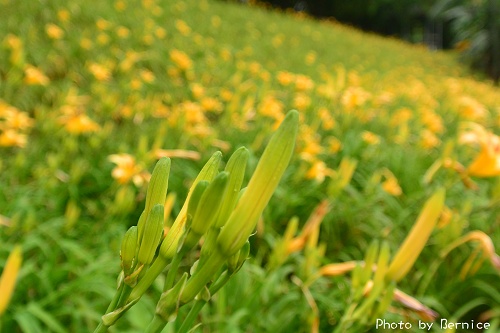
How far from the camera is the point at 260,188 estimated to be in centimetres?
37

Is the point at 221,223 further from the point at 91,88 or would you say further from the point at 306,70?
the point at 306,70

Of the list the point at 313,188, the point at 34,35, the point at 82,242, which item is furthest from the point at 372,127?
the point at 34,35

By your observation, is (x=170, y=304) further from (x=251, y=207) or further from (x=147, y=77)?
(x=147, y=77)

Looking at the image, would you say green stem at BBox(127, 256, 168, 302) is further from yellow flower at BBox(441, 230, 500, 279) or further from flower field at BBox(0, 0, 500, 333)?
yellow flower at BBox(441, 230, 500, 279)

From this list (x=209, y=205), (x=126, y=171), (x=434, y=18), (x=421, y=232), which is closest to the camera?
(x=209, y=205)

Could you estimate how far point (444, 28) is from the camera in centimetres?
2688

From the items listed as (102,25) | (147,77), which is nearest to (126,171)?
(147,77)

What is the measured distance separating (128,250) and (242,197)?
11 centimetres

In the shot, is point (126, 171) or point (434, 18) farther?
point (434, 18)

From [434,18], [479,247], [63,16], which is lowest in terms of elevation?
[434,18]

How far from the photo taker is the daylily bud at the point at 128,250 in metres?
0.38

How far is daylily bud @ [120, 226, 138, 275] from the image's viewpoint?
1.25 ft

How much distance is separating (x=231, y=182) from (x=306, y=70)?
491cm

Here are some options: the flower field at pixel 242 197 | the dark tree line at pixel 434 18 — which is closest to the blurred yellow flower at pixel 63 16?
the flower field at pixel 242 197
